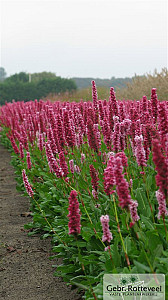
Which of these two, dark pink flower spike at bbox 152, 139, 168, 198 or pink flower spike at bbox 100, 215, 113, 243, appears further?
pink flower spike at bbox 100, 215, 113, 243

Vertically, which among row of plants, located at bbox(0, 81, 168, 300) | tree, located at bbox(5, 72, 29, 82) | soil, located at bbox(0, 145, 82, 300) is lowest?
soil, located at bbox(0, 145, 82, 300)

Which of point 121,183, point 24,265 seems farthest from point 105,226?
point 24,265

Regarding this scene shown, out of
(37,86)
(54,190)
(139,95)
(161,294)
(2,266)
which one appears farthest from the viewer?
(37,86)

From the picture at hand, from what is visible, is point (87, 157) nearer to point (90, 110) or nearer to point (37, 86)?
point (90, 110)

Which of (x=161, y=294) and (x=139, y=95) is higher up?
(x=139, y=95)

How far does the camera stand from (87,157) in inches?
244

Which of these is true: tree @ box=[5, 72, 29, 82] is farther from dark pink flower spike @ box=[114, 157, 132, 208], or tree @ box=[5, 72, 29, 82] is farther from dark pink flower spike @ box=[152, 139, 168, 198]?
dark pink flower spike @ box=[152, 139, 168, 198]

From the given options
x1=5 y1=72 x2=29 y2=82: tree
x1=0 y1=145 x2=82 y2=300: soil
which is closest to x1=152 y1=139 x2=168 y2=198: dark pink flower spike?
x1=0 y1=145 x2=82 y2=300: soil

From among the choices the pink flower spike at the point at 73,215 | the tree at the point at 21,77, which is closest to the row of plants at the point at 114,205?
the pink flower spike at the point at 73,215

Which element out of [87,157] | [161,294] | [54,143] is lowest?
[161,294]

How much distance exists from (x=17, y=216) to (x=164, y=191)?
4494mm

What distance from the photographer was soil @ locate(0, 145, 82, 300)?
3.71 m

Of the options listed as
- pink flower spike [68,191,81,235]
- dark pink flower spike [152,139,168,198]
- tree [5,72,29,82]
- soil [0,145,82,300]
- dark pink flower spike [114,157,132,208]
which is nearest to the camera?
dark pink flower spike [152,139,168,198]

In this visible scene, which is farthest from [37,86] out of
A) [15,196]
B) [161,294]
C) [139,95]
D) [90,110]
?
[161,294]
